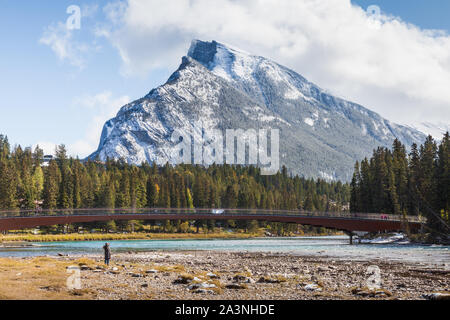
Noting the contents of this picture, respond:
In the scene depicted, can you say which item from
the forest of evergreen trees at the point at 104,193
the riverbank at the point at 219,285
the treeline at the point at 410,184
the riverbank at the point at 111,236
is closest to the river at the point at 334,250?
the riverbank at the point at 219,285

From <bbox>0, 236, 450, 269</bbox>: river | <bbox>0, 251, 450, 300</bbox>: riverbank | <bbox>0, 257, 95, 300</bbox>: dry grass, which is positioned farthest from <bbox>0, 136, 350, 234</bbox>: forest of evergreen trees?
<bbox>0, 251, 450, 300</bbox>: riverbank

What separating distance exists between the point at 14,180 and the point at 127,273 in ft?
384

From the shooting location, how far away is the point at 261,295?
25422 mm

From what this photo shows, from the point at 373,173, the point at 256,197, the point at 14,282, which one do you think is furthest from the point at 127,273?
the point at 256,197

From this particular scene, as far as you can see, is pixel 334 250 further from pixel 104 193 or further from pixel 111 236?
pixel 104 193

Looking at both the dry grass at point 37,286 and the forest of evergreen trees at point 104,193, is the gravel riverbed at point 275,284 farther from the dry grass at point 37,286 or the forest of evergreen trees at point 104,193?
the forest of evergreen trees at point 104,193

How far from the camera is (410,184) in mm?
106500

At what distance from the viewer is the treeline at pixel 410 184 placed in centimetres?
9112

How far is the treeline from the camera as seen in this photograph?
3588 inches

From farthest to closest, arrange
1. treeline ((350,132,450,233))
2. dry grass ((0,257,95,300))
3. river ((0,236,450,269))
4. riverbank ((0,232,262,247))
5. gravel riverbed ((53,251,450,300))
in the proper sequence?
riverbank ((0,232,262,247)), treeline ((350,132,450,233)), river ((0,236,450,269)), gravel riverbed ((53,251,450,300)), dry grass ((0,257,95,300))

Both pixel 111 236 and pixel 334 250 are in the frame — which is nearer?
pixel 334 250

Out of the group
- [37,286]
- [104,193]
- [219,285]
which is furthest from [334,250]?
[104,193]

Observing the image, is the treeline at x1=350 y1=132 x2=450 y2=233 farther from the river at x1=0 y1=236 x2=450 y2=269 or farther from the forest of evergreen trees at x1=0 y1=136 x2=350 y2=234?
the forest of evergreen trees at x1=0 y1=136 x2=350 y2=234
